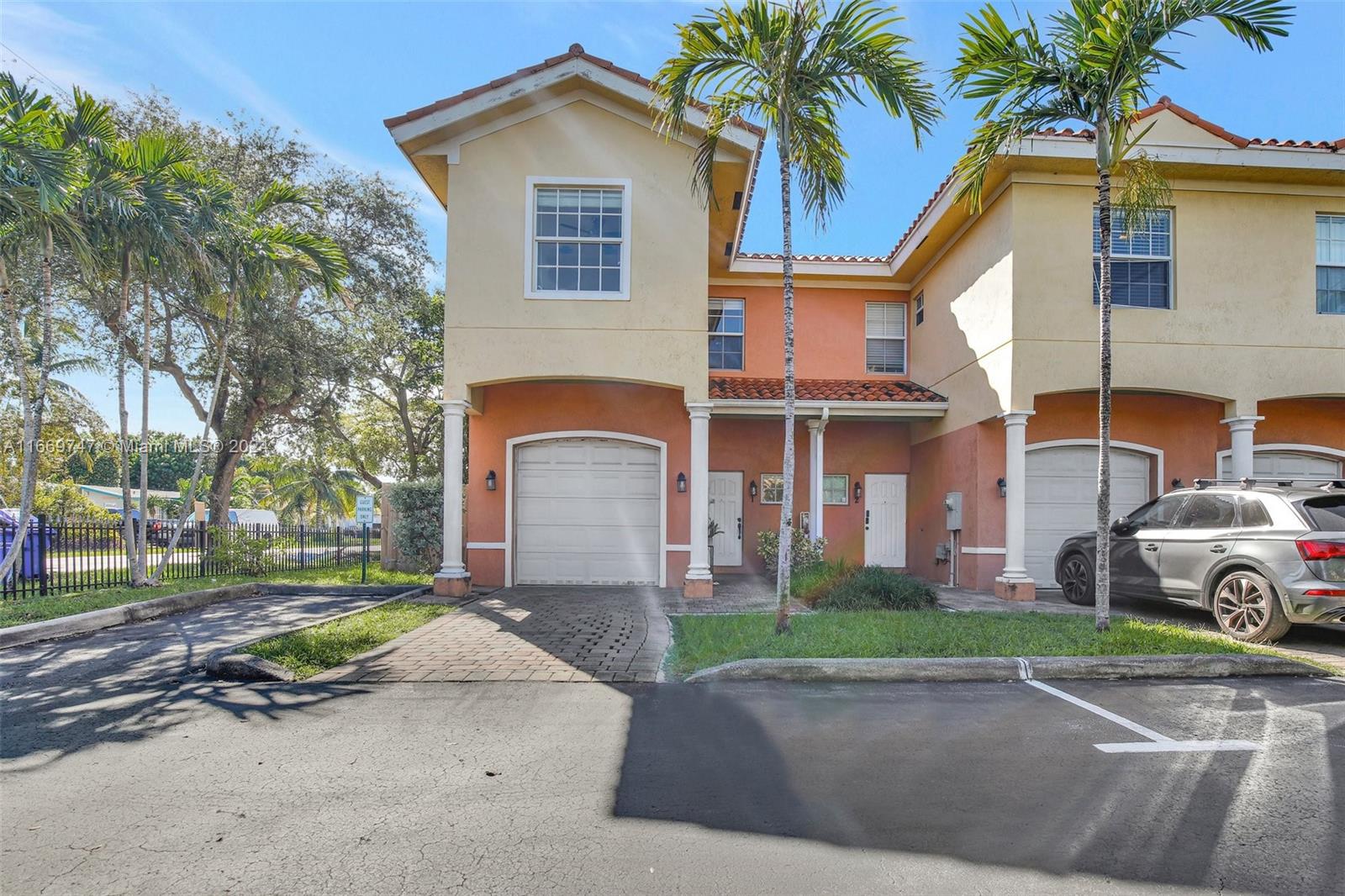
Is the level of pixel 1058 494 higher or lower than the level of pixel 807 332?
lower

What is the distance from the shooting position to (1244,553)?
23.3 feet

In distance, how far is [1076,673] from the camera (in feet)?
19.3

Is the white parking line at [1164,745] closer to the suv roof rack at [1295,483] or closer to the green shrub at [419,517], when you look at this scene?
the suv roof rack at [1295,483]

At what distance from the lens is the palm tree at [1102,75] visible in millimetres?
6352

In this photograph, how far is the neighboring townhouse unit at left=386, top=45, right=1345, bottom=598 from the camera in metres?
A: 10.2

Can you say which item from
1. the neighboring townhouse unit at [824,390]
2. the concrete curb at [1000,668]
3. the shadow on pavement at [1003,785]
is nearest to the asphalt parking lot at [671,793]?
the shadow on pavement at [1003,785]

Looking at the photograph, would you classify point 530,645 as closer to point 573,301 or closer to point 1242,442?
point 573,301

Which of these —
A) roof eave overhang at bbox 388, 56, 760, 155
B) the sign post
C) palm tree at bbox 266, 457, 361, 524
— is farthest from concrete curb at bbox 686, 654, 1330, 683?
palm tree at bbox 266, 457, 361, 524

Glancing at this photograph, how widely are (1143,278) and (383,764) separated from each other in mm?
12075

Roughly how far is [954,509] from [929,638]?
5.65 meters

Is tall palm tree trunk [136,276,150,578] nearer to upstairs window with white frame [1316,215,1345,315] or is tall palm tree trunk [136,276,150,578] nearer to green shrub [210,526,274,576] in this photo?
green shrub [210,526,274,576]

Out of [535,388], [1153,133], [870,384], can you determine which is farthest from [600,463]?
[1153,133]

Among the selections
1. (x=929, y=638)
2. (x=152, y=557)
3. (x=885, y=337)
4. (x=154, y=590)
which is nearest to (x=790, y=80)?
(x=929, y=638)

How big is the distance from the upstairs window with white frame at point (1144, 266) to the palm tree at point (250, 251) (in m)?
12.6
